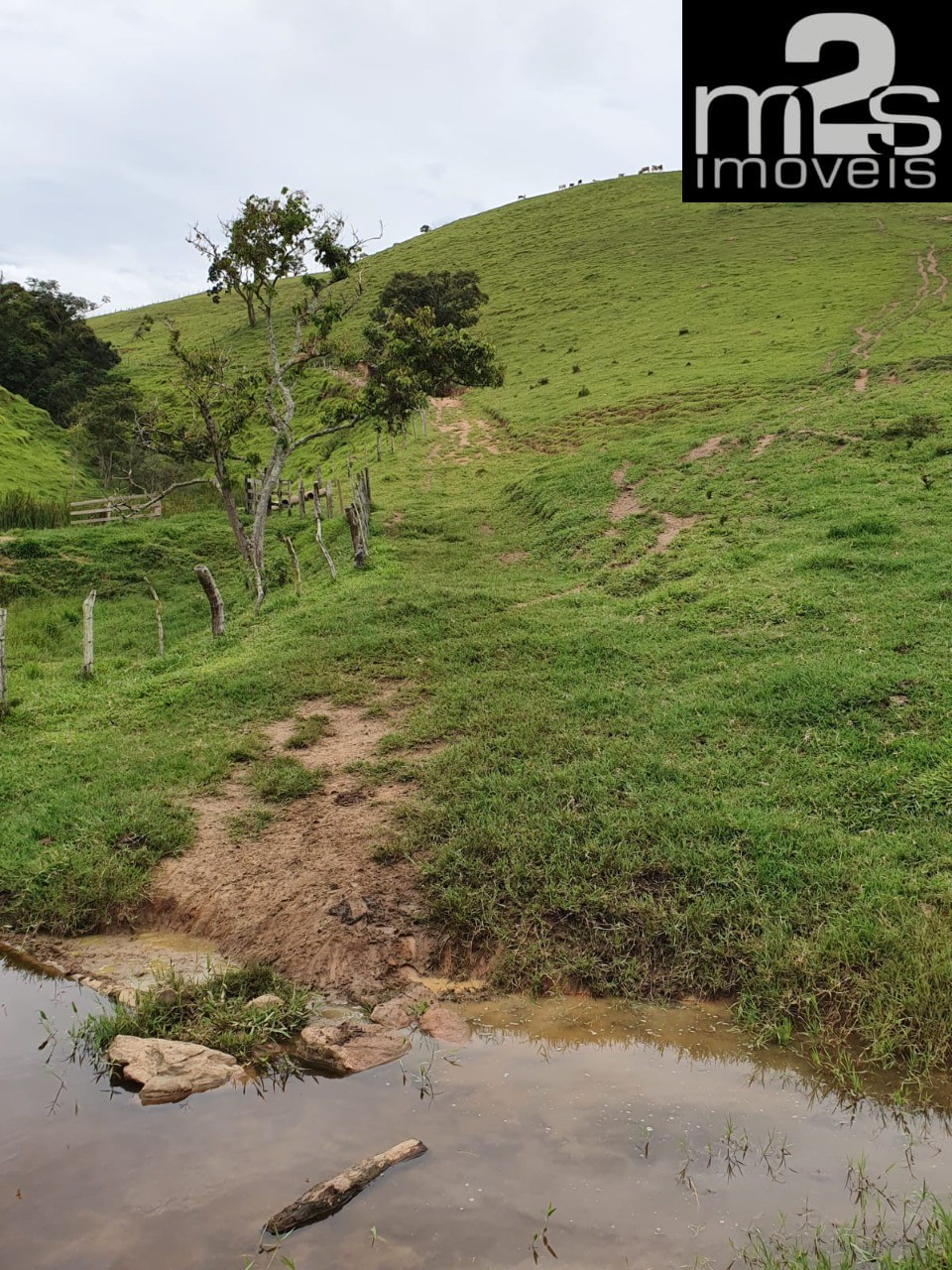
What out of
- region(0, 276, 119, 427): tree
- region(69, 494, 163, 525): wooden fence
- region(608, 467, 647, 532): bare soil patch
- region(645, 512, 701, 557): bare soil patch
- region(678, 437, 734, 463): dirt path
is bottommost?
region(645, 512, 701, 557): bare soil patch

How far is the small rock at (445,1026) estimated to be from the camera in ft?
19.6

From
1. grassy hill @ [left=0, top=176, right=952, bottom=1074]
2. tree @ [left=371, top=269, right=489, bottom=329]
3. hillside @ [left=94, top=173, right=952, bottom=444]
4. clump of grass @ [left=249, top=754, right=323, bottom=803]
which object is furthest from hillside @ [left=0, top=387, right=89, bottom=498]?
clump of grass @ [left=249, top=754, right=323, bottom=803]

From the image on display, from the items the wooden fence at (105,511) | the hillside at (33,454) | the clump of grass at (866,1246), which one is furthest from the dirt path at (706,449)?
the hillside at (33,454)

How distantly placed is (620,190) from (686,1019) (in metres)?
84.1

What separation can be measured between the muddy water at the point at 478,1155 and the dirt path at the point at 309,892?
1.37 m

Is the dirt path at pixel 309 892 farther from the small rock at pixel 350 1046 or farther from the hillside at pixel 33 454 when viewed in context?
the hillside at pixel 33 454

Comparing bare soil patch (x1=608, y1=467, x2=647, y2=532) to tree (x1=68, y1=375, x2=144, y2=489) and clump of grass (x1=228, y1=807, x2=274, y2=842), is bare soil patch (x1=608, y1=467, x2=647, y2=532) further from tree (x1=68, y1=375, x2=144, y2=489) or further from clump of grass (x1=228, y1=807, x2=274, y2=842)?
tree (x1=68, y1=375, x2=144, y2=489)

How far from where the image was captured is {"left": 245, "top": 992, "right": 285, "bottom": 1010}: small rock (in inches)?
248

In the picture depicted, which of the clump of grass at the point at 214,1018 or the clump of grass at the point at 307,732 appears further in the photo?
the clump of grass at the point at 307,732

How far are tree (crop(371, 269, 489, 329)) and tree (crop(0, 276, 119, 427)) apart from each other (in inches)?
592

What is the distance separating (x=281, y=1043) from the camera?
5977 mm

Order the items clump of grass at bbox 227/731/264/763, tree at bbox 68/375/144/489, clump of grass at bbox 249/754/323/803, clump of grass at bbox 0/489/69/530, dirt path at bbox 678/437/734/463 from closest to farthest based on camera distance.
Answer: clump of grass at bbox 249/754/323/803 < clump of grass at bbox 227/731/264/763 < dirt path at bbox 678/437/734/463 < clump of grass at bbox 0/489/69/530 < tree at bbox 68/375/144/489

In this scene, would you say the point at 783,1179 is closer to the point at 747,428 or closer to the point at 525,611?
the point at 525,611

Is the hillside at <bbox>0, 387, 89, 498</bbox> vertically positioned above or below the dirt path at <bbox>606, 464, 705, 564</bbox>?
above
